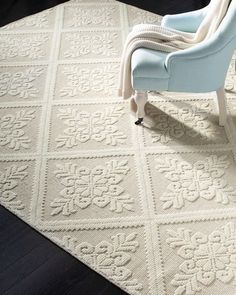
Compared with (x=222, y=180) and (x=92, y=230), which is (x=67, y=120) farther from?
(x=222, y=180)

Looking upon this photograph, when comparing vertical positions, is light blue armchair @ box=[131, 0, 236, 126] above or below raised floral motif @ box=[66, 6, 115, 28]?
above

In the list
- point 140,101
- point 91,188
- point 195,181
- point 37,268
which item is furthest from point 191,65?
point 37,268

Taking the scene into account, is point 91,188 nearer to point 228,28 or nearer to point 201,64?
point 201,64

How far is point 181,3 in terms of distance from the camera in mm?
3264

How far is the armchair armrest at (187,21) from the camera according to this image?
211cm

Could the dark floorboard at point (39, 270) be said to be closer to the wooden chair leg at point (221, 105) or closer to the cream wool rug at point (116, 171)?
the cream wool rug at point (116, 171)

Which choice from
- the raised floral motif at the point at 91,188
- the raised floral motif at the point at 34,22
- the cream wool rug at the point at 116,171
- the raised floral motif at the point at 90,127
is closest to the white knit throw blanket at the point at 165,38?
the raised floral motif at the point at 90,127

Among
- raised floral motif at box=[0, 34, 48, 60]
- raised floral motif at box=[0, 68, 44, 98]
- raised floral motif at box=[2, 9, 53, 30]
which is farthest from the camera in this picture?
raised floral motif at box=[2, 9, 53, 30]

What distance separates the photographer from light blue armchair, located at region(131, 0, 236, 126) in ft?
5.87

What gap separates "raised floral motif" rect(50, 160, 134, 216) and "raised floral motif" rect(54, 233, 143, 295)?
5.8 inches

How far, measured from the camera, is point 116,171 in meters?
1.85

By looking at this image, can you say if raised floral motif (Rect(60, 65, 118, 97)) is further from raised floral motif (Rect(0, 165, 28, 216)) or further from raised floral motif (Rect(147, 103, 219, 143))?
raised floral motif (Rect(0, 165, 28, 216))

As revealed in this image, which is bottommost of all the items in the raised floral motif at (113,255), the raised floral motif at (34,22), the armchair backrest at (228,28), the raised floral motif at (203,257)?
the raised floral motif at (203,257)

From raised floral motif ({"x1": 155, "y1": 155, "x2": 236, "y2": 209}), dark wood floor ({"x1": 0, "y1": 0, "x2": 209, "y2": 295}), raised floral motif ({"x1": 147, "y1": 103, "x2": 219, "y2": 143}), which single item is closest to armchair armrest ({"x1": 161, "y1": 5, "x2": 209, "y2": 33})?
raised floral motif ({"x1": 147, "y1": 103, "x2": 219, "y2": 143})
